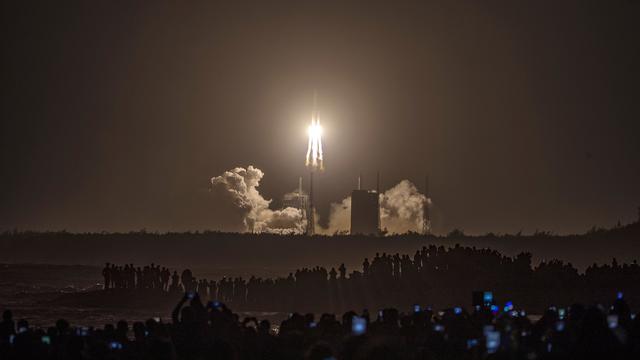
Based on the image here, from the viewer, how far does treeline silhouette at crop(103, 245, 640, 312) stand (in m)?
80.6

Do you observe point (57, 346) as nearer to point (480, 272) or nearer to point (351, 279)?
point (480, 272)

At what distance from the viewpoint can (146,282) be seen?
117 m

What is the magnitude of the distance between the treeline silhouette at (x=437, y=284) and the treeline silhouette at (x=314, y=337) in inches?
1508

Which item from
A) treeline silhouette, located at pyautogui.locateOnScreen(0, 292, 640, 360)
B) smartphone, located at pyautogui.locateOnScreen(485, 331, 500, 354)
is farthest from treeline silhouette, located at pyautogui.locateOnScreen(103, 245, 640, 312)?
smartphone, located at pyautogui.locateOnScreen(485, 331, 500, 354)

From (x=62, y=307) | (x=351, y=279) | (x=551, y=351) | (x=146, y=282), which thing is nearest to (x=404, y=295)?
(x=351, y=279)

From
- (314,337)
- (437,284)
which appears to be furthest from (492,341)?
(437,284)

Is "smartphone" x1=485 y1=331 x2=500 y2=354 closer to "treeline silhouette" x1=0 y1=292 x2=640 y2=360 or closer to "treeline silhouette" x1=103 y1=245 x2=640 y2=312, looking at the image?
"treeline silhouette" x1=0 y1=292 x2=640 y2=360

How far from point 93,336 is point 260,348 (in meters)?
5.54

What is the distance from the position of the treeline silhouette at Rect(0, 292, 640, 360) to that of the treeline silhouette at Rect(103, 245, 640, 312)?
126 feet

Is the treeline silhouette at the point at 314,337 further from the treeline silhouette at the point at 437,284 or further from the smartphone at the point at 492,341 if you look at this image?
the treeline silhouette at the point at 437,284

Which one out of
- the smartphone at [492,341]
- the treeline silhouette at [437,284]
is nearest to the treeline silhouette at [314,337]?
the smartphone at [492,341]

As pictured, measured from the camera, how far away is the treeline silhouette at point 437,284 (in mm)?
80562

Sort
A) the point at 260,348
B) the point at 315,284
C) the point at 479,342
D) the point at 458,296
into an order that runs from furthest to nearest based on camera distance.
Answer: the point at 315,284
the point at 458,296
the point at 260,348
the point at 479,342

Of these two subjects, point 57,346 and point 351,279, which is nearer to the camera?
point 57,346
